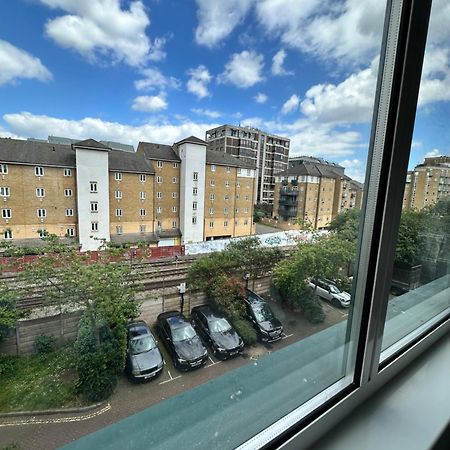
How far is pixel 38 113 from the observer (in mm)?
517

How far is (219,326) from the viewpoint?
0.76m

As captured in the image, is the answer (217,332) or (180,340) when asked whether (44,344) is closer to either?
(180,340)

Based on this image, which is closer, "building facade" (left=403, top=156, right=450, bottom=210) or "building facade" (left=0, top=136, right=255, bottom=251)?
"building facade" (left=0, top=136, right=255, bottom=251)

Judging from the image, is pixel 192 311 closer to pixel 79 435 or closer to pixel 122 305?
pixel 122 305

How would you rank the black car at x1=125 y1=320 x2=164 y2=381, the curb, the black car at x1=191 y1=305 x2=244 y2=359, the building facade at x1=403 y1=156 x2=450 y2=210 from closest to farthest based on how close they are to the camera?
the curb → the black car at x1=125 y1=320 x2=164 y2=381 → the black car at x1=191 y1=305 x2=244 y2=359 → the building facade at x1=403 y1=156 x2=450 y2=210

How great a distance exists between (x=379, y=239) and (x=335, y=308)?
33cm

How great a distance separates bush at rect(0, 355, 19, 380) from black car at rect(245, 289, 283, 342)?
581 millimetres

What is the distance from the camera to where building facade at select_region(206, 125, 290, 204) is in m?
0.78

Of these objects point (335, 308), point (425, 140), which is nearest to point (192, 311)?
point (335, 308)

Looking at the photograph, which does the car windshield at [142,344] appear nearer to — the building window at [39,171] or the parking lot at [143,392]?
the parking lot at [143,392]

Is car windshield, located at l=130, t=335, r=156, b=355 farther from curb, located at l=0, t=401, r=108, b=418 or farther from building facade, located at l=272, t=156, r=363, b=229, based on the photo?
building facade, located at l=272, t=156, r=363, b=229

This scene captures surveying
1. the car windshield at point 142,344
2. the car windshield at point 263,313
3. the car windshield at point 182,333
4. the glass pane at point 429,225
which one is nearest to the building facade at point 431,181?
the glass pane at point 429,225

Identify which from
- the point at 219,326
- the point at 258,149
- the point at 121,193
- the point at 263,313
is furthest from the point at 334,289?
the point at 121,193

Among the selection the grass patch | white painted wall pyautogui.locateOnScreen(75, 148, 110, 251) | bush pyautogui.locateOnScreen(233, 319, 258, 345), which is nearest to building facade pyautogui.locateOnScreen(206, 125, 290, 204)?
white painted wall pyautogui.locateOnScreen(75, 148, 110, 251)
